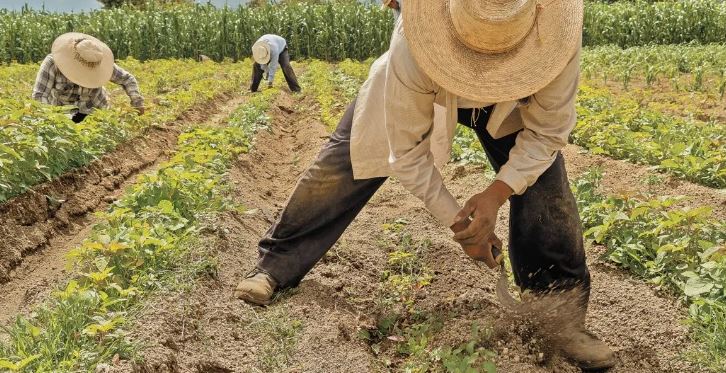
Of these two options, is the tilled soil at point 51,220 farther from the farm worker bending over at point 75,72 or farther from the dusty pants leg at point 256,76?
the dusty pants leg at point 256,76

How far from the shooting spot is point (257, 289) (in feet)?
11.6

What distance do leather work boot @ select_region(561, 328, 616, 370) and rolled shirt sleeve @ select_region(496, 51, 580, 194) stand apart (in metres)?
0.74

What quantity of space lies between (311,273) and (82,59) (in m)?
4.14

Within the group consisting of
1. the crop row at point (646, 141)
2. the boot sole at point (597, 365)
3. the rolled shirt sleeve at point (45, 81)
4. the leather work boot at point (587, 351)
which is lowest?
the crop row at point (646, 141)

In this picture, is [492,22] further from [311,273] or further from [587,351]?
[311,273]

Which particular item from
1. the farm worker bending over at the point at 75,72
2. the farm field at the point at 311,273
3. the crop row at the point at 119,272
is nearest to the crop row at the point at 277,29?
the farm field at the point at 311,273

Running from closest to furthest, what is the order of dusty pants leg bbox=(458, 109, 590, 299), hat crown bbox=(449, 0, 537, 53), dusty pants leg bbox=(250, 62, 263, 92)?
hat crown bbox=(449, 0, 537, 53) → dusty pants leg bbox=(458, 109, 590, 299) → dusty pants leg bbox=(250, 62, 263, 92)

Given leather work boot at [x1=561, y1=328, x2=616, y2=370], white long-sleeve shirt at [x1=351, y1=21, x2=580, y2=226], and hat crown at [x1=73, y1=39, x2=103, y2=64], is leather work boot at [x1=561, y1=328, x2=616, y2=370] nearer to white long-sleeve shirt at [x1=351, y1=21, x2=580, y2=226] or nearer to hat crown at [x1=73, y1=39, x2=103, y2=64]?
white long-sleeve shirt at [x1=351, y1=21, x2=580, y2=226]

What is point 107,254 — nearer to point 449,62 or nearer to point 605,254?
point 449,62

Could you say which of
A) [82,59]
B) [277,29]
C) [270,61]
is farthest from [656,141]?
[277,29]

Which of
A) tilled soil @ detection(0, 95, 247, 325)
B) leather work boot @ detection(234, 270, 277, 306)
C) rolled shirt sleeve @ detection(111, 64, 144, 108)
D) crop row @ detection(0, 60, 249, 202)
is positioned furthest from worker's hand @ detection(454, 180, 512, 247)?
rolled shirt sleeve @ detection(111, 64, 144, 108)

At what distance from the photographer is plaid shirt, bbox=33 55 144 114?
7.12 m

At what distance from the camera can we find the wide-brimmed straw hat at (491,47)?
2.39 meters

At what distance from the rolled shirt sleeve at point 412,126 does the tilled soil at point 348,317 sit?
691 mm
